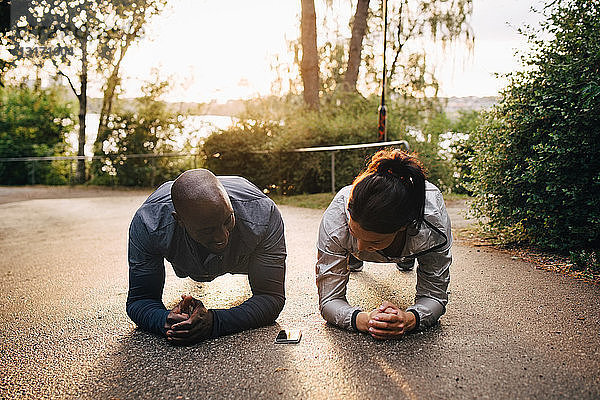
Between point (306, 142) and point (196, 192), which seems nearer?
point (196, 192)

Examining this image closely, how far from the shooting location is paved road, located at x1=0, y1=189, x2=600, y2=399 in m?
2.06

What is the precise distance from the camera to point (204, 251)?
2.57 meters

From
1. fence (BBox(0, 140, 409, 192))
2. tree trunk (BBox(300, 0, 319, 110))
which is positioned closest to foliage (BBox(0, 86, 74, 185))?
fence (BBox(0, 140, 409, 192))

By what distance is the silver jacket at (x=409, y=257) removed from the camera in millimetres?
2494

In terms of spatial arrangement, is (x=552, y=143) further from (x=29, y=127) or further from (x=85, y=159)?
(x=29, y=127)

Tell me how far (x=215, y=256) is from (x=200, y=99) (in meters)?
13.5

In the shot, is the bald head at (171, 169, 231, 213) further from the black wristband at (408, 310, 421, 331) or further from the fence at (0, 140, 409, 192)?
the fence at (0, 140, 409, 192)

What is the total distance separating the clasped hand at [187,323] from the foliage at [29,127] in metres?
16.0

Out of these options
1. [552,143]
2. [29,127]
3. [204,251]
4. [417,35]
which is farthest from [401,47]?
[204,251]

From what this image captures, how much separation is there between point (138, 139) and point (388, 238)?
43.2 feet

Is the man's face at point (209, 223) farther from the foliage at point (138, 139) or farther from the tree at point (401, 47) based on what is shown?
the tree at point (401, 47)

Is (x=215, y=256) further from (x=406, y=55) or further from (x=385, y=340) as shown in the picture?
(x=406, y=55)

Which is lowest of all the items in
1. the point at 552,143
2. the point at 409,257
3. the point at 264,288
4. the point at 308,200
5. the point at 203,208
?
the point at 308,200

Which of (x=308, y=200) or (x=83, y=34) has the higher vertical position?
(x=83, y=34)
